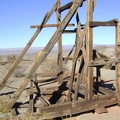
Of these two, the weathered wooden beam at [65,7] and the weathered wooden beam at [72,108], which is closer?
the weathered wooden beam at [72,108]

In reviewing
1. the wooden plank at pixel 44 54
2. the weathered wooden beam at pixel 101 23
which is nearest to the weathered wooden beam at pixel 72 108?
the wooden plank at pixel 44 54

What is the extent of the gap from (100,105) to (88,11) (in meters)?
2.60

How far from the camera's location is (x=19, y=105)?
6547 mm

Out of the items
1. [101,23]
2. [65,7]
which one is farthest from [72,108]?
[65,7]

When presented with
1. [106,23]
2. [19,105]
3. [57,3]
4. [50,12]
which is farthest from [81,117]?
[57,3]

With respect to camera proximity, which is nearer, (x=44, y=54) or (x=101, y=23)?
(x=44, y=54)

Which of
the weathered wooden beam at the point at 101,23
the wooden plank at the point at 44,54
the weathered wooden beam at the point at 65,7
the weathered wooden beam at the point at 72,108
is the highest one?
the weathered wooden beam at the point at 65,7

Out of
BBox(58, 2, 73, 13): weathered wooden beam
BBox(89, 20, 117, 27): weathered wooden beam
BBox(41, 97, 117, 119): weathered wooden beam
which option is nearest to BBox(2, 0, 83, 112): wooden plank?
BBox(89, 20, 117, 27): weathered wooden beam

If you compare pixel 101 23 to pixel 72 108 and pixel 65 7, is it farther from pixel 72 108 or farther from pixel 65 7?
pixel 72 108

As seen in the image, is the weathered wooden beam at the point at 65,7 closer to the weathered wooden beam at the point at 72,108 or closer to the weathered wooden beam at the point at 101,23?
the weathered wooden beam at the point at 101,23

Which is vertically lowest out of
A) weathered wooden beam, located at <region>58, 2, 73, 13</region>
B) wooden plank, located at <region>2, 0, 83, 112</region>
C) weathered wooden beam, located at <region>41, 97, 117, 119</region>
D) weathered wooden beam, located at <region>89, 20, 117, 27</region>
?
weathered wooden beam, located at <region>41, 97, 117, 119</region>

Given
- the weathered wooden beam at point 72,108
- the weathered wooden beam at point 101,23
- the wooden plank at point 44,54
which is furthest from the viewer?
the weathered wooden beam at point 101,23

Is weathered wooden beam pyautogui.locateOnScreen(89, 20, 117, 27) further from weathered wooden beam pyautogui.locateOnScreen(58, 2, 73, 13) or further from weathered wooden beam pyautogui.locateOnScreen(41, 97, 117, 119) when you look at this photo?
weathered wooden beam pyautogui.locateOnScreen(41, 97, 117, 119)

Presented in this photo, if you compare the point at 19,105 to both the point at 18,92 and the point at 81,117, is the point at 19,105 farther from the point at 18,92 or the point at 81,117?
the point at 81,117
